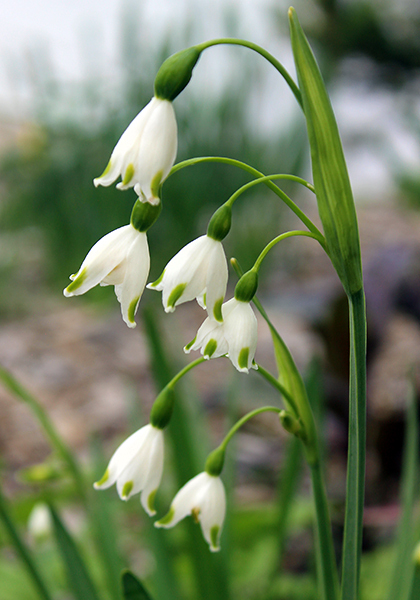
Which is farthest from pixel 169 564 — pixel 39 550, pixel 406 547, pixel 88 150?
pixel 88 150

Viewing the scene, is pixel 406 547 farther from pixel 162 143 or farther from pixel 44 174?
pixel 44 174

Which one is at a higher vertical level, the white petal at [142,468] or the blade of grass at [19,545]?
the white petal at [142,468]

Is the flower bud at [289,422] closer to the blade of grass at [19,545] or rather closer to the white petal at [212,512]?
the white petal at [212,512]

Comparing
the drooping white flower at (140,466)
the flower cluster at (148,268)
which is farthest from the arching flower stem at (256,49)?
the drooping white flower at (140,466)

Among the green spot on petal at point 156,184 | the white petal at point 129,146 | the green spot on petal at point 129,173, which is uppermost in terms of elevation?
the white petal at point 129,146

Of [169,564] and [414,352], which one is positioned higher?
[169,564]

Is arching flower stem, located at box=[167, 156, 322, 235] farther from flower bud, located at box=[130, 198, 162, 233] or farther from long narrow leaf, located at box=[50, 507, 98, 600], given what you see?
long narrow leaf, located at box=[50, 507, 98, 600]

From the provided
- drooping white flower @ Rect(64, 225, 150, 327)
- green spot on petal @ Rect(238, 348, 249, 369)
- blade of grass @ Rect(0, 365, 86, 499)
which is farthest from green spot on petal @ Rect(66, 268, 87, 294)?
blade of grass @ Rect(0, 365, 86, 499)
